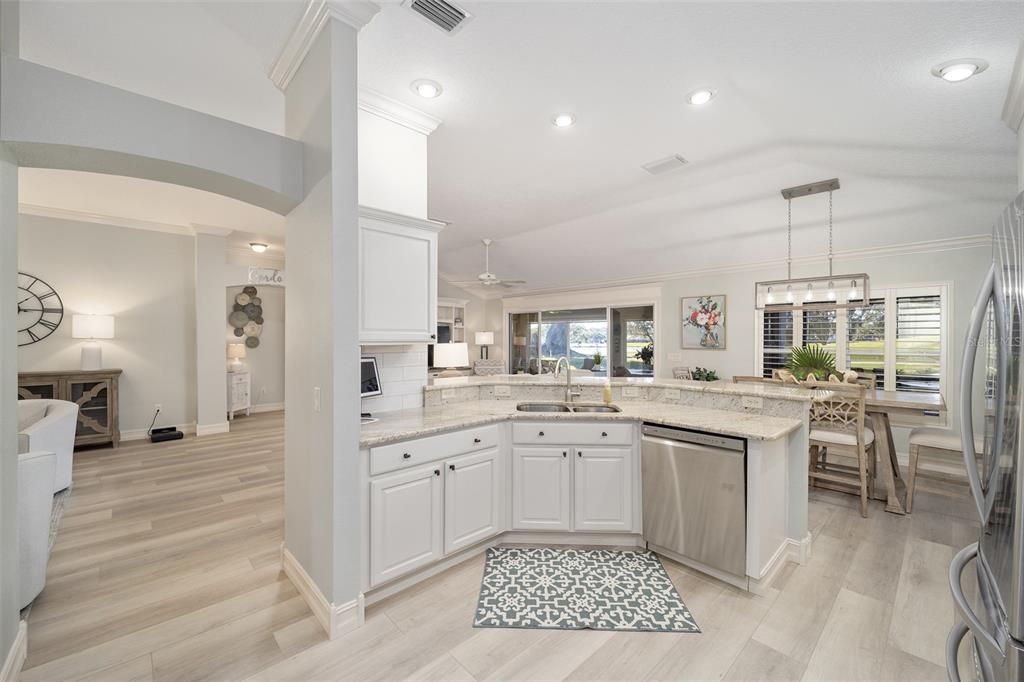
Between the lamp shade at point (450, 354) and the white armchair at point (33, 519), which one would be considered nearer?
the white armchair at point (33, 519)

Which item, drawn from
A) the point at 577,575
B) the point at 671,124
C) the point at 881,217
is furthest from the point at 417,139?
the point at 881,217

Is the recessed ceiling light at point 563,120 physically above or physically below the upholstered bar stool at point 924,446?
above

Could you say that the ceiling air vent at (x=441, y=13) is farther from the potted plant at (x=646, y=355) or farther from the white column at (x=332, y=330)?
the potted plant at (x=646, y=355)

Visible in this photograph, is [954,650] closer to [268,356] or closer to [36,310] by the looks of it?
[36,310]

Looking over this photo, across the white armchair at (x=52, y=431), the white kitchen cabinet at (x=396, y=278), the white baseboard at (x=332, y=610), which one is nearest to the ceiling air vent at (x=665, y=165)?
the white kitchen cabinet at (x=396, y=278)

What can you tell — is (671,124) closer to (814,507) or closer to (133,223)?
(814,507)

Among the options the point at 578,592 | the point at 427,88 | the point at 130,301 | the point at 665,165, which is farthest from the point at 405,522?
the point at 130,301

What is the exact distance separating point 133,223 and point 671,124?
21.2 feet

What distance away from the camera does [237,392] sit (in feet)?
22.1

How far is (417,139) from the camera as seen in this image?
2.94 metres

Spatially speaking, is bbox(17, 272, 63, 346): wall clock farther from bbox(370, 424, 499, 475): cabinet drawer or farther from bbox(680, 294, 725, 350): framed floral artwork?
bbox(680, 294, 725, 350): framed floral artwork

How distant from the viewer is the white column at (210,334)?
5781mm

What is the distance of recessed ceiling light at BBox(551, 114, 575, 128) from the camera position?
9.30 ft

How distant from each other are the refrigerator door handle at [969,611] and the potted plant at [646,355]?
597 centimetres
